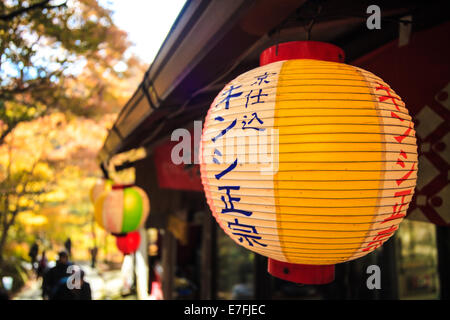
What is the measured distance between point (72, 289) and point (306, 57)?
11.0ft

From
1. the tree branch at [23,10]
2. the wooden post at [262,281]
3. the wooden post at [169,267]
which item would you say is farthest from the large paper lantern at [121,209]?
the wooden post at [169,267]

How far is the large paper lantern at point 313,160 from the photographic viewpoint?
0.97 metres

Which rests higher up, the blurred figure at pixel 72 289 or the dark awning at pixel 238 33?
the dark awning at pixel 238 33

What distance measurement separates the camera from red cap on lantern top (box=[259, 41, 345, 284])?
4.20 ft

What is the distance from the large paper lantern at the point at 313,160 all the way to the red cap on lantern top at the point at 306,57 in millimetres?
125

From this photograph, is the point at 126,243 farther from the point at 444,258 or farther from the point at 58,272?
the point at 444,258

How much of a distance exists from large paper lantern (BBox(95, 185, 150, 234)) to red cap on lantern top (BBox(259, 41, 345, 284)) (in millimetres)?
2755

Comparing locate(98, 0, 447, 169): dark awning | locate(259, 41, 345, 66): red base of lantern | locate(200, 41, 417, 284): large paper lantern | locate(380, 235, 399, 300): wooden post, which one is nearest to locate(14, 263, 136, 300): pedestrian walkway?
locate(98, 0, 447, 169): dark awning

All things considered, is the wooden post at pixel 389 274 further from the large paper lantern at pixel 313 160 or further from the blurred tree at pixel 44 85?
the blurred tree at pixel 44 85

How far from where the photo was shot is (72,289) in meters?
3.23

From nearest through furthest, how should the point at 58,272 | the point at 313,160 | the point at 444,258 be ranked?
1. the point at 313,160
2. the point at 444,258
3. the point at 58,272

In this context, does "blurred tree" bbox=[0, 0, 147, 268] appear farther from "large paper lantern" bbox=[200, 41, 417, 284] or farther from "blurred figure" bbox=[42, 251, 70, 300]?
"large paper lantern" bbox=[200, 41, 417, 284]

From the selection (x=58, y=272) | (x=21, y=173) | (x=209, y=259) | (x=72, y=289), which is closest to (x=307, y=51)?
(x=72, y=289)

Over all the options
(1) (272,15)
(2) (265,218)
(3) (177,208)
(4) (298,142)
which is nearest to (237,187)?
(2) (265,218)
